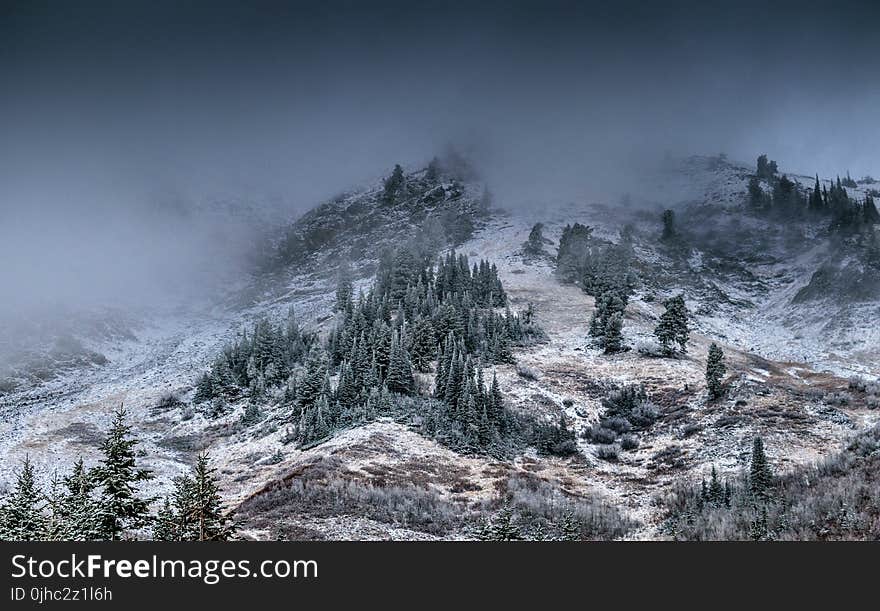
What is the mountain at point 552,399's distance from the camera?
38625 mm

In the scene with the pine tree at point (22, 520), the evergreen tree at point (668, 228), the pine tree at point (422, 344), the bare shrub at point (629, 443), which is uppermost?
the evergreen tree at point (668, 228)

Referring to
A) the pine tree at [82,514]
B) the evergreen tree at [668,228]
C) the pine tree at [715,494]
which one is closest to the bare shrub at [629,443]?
the pine tree at [715,494]

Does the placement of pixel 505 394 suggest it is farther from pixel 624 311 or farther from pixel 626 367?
pixel 624 311

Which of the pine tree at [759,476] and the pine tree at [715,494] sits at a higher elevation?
the pine tree at [759,476]

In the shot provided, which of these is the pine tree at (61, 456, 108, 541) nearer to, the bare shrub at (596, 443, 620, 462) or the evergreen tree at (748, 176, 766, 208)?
the bare shrub at (596, 443, 620, 462)

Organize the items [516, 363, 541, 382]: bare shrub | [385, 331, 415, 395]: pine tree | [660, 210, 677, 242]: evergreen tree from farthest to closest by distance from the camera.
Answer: [660, 210, 677, 242]: evergreen tree, [516, 363, 541, 382]: bare shrub, [385, 331, 415, 395]: pine tree

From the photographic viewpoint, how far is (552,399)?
6700 centimetres

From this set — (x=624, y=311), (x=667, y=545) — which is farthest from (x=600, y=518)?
(x=624, y=311)

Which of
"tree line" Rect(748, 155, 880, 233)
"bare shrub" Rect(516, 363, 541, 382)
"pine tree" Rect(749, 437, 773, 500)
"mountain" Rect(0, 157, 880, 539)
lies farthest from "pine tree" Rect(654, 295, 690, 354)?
"tree line" Rect(748, 155, 880, 233)

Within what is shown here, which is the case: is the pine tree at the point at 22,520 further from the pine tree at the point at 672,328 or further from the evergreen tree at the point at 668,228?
the evergreen tree at the point at 668,228

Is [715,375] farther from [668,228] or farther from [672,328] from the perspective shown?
[668,228]

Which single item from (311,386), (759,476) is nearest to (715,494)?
(759,476)

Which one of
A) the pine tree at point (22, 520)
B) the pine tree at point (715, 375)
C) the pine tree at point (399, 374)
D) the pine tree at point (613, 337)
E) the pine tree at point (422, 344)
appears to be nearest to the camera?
the pine tree at point (22, 520)

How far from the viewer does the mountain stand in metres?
38.6
